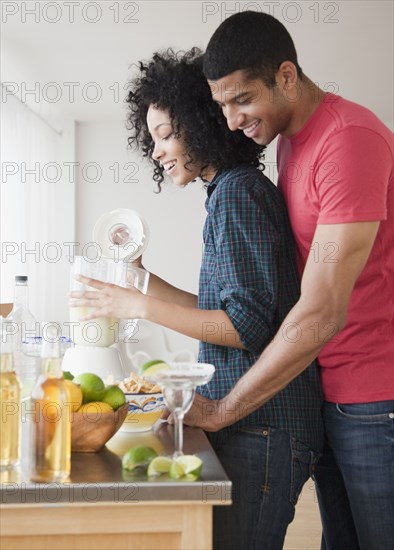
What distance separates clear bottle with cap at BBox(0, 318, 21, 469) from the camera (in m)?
1.20

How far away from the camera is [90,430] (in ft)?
4.39

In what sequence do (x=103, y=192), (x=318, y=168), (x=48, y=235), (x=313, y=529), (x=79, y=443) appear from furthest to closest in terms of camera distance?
(x=103, y=192) < (x=48, y=235) < (x=313, y=529) < (x=318, y=168) < (x=79, y=443)

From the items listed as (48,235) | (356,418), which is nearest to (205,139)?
(356,418)

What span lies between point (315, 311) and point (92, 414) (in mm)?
423

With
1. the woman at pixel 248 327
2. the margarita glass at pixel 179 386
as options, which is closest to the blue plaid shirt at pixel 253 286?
the woman at pixel 248 327

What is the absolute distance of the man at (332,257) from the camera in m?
1.40

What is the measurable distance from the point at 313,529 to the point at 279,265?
2.25 meters

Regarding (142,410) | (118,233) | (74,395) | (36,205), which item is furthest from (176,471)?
(36,205)

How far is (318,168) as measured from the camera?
4.82 feet

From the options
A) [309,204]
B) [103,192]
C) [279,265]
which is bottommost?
[279,265]

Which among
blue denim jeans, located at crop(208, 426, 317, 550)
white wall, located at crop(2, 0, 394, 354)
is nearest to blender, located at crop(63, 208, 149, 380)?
blue denim jeans, located at crop(208, 426, 317, 550)

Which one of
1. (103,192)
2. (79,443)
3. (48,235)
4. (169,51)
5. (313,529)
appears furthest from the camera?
(103,192)

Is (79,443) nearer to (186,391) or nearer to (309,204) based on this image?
(186,391)

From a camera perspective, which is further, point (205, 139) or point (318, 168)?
point (205, 139)
